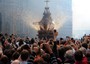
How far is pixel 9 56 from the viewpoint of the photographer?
6.64 m

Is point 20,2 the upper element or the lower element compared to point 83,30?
upper

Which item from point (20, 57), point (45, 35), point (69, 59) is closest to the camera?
point (20, 57)

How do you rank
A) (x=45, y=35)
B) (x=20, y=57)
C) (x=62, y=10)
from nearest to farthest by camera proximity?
1. (x=20, y=57)
2. (x=45, y=35)
3. (x=62, y=10)

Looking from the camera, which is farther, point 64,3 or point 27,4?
point 64,3

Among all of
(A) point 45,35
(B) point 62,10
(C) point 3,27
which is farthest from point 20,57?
(B) point 62,10

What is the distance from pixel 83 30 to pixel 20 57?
71.2ft

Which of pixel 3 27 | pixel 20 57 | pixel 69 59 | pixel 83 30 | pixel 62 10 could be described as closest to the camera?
pixel 20 57

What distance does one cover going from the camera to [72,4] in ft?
98.4

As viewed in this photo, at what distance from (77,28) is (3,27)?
22.8 ft

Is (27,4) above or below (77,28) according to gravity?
above

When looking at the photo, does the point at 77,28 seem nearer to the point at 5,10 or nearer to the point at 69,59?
the point at 5,10

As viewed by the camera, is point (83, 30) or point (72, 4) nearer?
point (83, 30)

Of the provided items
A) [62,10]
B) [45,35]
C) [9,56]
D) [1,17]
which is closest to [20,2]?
[1,17]

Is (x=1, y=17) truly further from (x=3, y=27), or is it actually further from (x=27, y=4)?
(x=27, y=4)
